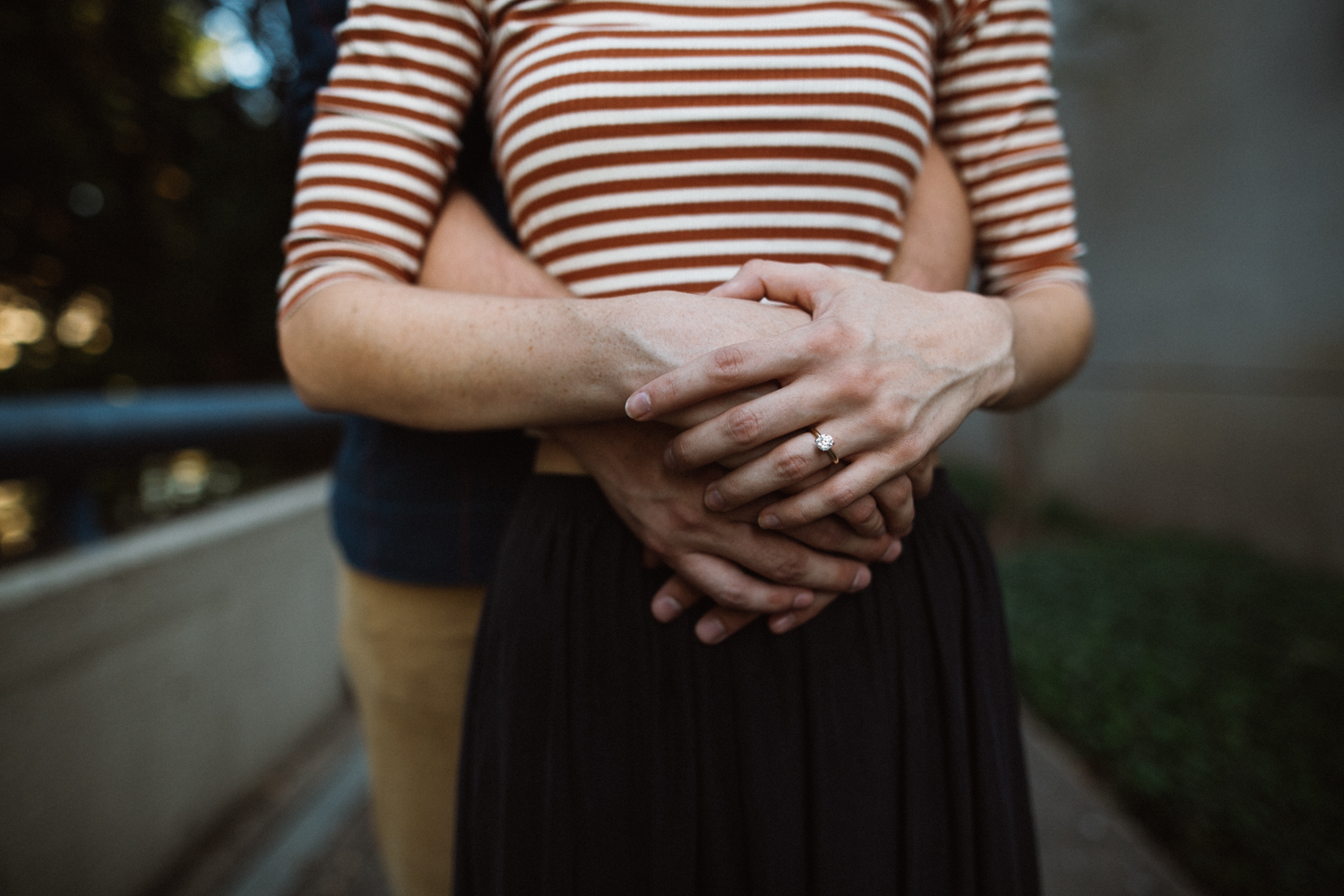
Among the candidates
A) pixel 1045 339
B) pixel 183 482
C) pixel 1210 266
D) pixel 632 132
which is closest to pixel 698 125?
pixel 632 132

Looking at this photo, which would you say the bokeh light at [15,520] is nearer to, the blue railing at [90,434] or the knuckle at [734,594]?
the blue railing at [90,434]

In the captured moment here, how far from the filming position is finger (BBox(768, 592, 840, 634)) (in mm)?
828

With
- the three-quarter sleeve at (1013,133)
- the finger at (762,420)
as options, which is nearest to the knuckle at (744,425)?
the finger at (762,420)

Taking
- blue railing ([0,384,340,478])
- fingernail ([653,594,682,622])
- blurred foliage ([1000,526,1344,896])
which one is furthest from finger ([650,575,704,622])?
blurred foliage ([1000,526,1344,896])

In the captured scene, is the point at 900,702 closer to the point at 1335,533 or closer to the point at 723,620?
the point at 723,620

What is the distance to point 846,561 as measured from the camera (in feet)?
2.71

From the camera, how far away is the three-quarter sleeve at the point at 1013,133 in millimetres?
1034

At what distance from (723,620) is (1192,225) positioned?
520 cm

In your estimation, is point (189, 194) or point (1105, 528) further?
point (1105, 528)

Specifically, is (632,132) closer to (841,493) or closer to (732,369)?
(732,369)

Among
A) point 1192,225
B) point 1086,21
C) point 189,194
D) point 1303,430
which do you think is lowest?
point 1303,430

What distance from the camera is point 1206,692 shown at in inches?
110

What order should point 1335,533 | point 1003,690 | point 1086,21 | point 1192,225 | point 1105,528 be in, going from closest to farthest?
point 1003,690 → point 1335,533 → point 1192,225 → point 1086,21 → point 1105,528

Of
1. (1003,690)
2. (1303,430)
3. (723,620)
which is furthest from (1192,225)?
(723,620)
